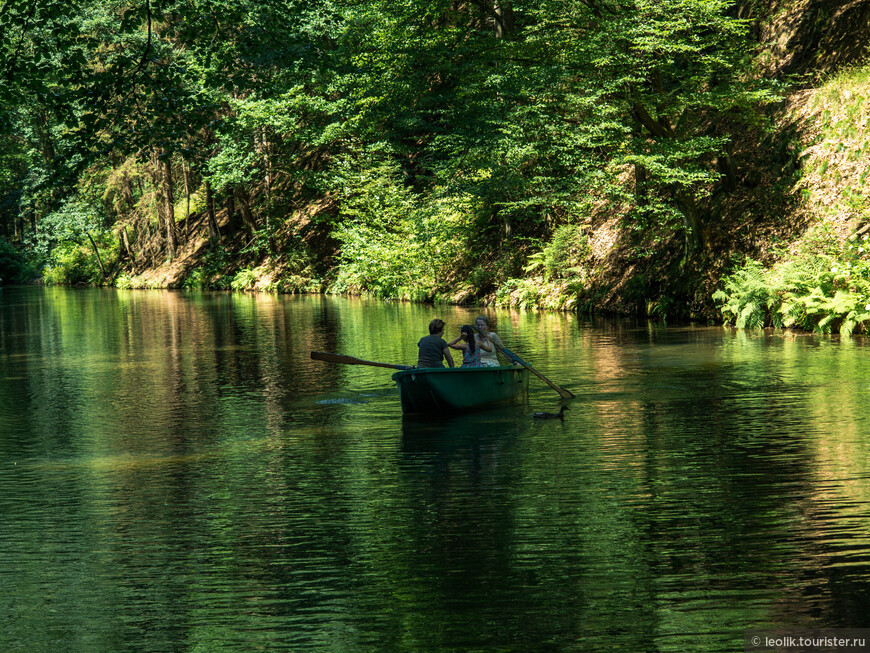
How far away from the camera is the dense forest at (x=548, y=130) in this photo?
1465cm

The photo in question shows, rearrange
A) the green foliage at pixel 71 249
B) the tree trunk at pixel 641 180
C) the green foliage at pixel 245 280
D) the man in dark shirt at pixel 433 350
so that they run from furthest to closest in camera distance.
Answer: the green foliage at pixel 71 249 → the green foliage at pixel 245 280 → the tree trunk at pixel 641 180 → the man in dark shirt at pixel 433 350

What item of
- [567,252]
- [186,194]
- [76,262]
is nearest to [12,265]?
[76,262]

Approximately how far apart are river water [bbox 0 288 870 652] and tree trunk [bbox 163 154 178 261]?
142 ft

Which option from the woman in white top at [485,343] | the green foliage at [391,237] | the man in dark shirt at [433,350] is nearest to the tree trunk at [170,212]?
the green foliage at [391,237]

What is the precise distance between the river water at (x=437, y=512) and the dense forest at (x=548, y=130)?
13.8ft

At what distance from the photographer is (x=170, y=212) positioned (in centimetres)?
6238

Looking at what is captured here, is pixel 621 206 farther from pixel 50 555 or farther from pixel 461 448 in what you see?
pixel 50 555

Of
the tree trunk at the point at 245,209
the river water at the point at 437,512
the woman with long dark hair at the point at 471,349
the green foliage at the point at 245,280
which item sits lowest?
the river water at the point at 437,512

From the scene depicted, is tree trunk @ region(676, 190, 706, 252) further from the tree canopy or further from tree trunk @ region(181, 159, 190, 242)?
tree trunk @ region(181, 159, 190, 242)

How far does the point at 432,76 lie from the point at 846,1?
68.9 feet

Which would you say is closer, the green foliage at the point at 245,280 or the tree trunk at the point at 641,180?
the tree trunk at the point at 641,180

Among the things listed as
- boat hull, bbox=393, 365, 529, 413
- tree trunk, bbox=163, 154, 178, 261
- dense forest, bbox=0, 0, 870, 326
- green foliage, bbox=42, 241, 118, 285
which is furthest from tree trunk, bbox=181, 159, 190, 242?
boat hull, bbox=393, 365, 529, 413

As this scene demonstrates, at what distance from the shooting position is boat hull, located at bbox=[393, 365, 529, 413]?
1328 centimetres

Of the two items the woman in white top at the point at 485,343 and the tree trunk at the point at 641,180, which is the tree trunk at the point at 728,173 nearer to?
the tree trunk at the point at 641,180
